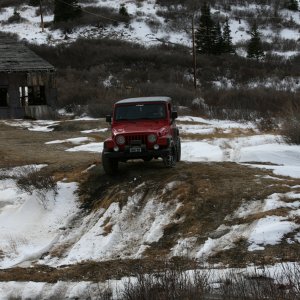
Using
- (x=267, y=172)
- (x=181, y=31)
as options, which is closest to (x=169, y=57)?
(x=181, y=31)

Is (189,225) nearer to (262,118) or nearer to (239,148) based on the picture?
(239,148)

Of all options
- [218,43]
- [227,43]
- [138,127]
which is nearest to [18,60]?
[138,127]

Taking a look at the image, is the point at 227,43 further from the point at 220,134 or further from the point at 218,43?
Result: the point at 220,134

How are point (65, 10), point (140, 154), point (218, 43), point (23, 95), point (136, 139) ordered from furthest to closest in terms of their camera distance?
1. point (65, 10)
2. point (218, 43)
3. point (23, 95)
4. point (136, 139)
5. point (140, 154)

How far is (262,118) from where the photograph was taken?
26859 mm

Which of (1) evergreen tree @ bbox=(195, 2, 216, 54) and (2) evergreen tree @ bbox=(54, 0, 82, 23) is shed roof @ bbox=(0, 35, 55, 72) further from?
(2) evergreen tree @ bbox=(54, 0, 82, 23)

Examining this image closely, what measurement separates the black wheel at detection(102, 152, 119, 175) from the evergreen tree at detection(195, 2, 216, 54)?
42.4 meters

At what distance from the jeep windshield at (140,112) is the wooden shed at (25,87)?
62.0 ft

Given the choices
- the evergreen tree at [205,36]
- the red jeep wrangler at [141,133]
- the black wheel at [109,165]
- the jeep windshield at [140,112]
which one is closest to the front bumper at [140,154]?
the red jeep wrangler at [141,133]

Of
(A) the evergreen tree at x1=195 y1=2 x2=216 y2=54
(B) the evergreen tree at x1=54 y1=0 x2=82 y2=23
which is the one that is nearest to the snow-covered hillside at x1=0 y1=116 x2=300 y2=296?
(A) the evergreen tree at x1=195 y1=2 x2=216 y2=54

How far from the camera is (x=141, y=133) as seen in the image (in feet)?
38.5

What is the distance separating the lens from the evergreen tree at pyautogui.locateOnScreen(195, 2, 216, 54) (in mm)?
52469

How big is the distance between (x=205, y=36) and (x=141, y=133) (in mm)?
42751

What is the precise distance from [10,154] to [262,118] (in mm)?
15275
